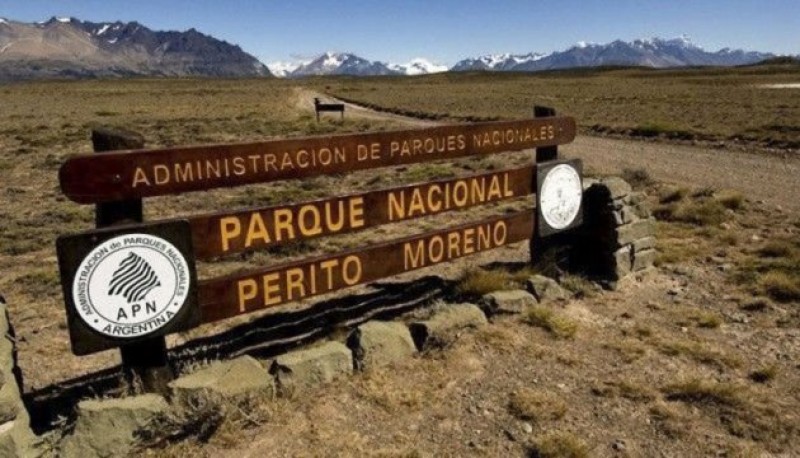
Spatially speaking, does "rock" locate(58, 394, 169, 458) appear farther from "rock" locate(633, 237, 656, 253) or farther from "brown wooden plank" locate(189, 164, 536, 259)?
"rock" locate(633, 237, 656, 253)

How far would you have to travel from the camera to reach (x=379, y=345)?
19.5 ft

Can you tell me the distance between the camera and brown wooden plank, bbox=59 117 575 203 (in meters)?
4.75

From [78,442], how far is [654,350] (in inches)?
208

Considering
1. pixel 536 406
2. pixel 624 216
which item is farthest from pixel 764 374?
pixel 624 216

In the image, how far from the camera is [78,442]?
172 inches

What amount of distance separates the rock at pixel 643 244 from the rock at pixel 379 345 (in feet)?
12.7

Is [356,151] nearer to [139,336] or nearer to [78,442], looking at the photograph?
[139,336]

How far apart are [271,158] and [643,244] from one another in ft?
17.9

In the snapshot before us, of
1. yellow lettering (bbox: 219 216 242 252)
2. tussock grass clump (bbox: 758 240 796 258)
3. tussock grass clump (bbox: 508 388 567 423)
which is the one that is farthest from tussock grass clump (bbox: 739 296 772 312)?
yellow lettering (bbox: 219 216 242 252)

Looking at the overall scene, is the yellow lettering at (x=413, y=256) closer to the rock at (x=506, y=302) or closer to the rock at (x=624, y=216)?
the rock at (x=506, y=302)

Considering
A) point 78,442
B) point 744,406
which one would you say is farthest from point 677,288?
point 78,442

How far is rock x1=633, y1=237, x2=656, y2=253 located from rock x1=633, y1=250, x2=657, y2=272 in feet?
0.15

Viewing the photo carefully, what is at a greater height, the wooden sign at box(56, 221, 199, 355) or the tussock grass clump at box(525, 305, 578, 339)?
the wooden sign at box(56, 221, 199, 355)

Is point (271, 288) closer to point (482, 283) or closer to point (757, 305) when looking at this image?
point (482, 283)
